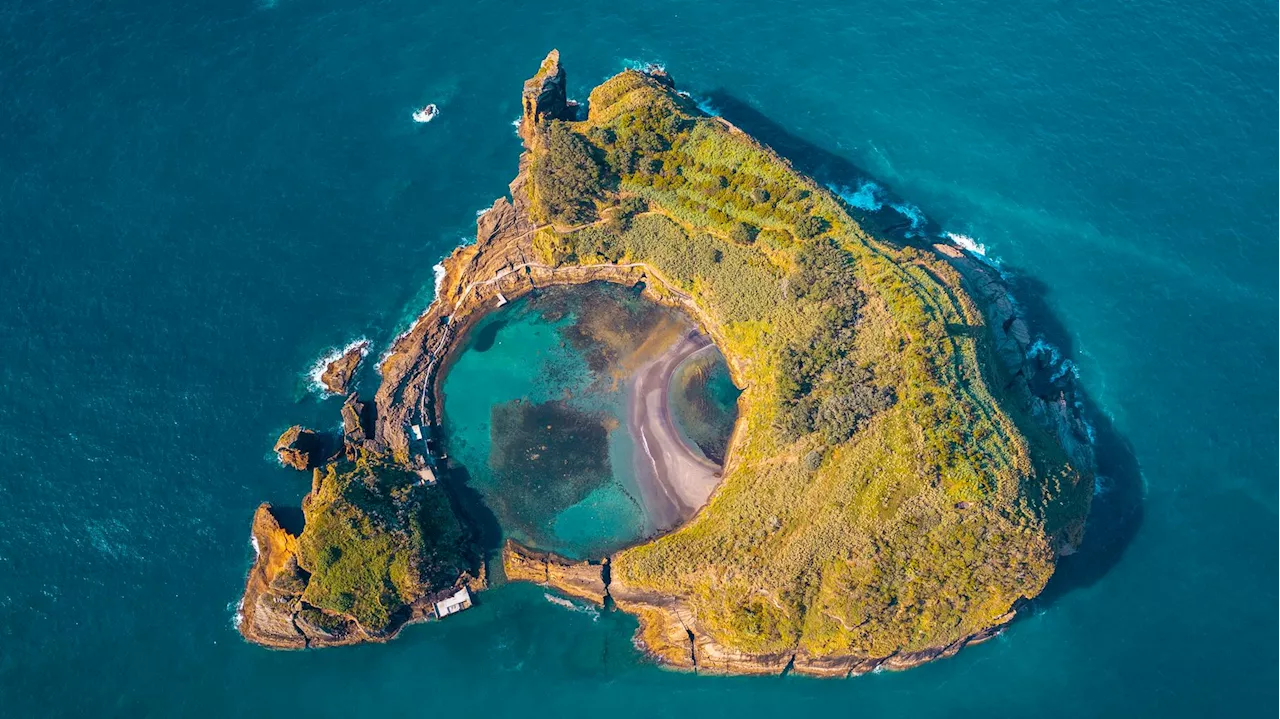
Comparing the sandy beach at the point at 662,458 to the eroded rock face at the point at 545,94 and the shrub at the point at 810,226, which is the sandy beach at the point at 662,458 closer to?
the shrub at the point at 810,226

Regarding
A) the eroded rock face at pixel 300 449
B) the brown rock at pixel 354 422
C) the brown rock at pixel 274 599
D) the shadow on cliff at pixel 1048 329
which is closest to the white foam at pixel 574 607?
the brown rock at pixel 274 599

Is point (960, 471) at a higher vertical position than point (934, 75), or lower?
lower

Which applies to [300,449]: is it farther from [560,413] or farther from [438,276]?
[560,413]

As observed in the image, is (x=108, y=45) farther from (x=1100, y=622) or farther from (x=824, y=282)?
(x=1100, y=622)

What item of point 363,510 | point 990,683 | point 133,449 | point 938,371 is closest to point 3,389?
point 133,449

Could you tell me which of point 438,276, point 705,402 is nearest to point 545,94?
point 438,276
